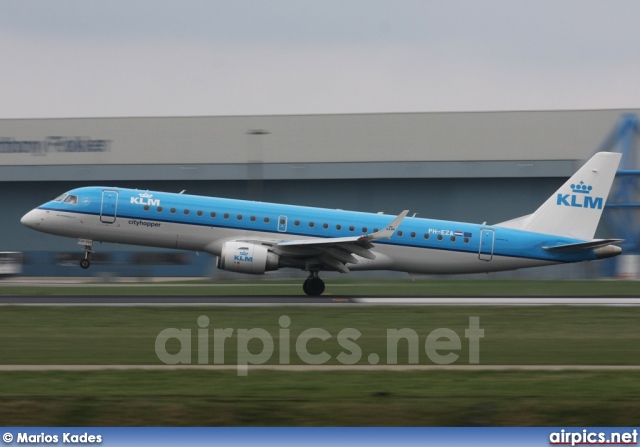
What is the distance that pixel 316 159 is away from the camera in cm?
6238

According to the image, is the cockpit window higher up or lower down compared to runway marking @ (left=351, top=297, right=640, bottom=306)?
higher up

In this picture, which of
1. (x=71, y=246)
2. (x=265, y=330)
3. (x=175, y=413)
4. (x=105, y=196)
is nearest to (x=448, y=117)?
(x=71, y=246)

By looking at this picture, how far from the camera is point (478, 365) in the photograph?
17.2m

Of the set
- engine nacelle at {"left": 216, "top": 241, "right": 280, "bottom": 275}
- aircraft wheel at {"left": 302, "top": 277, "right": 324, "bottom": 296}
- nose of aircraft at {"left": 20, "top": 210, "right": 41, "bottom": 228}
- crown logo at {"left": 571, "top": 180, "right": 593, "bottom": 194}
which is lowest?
aircraft wheel at {"left": 302, "top": 277, "right": 324, "bottom": 296}

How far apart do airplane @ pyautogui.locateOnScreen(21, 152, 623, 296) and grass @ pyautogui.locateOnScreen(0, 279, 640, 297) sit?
6.19ft


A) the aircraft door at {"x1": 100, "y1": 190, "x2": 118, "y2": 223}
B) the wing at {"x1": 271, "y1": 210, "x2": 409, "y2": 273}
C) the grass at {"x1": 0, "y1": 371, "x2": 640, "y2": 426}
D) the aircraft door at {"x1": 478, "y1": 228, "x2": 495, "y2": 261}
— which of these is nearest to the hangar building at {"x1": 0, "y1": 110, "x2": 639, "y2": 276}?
the aircraft door at {"x1": 478, "y1": 228, "x2": 495, "y2": 261}

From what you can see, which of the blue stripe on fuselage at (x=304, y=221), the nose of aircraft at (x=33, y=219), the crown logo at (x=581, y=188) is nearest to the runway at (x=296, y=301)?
the blue stripe on fuselage at (x=304, y=221)

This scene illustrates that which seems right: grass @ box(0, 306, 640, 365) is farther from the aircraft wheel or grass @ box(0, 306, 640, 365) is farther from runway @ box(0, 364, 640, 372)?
the aircraft wheel

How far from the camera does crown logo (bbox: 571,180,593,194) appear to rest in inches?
1419

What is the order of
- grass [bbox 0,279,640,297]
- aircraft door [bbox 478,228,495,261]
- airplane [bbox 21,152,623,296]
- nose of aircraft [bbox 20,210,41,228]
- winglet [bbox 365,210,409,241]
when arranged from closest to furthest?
winglet [bbox 365,210,409,241]
airplane [bbox 21,152,623,296]
nose of aircraft [bbox 20,210,41,228]
aircraft door [bbox 478,228,495,261]
grass [bbox 0,279,640,297]

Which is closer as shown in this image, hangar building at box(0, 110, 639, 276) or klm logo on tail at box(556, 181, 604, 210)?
klm logo on tail at box(556, 181, 604, 210)

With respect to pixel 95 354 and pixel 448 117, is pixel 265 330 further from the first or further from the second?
pixel 448 117

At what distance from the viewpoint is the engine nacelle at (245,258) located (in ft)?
103

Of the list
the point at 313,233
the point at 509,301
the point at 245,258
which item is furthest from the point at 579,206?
the point at 245,258
